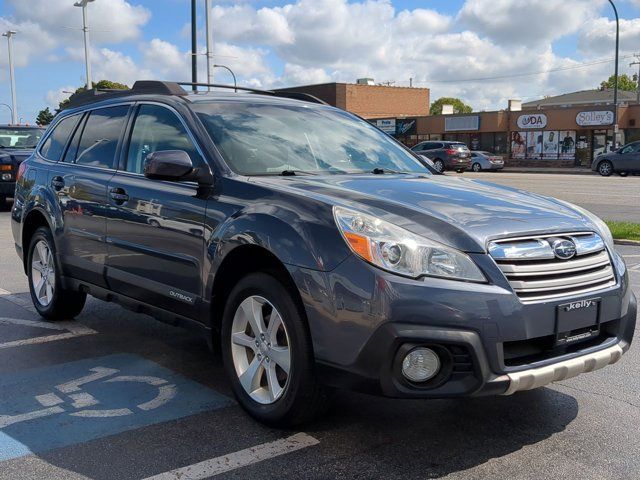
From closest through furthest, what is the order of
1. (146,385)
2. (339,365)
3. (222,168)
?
(339,365), (222,168), (146,385)

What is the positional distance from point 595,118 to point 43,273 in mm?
42410

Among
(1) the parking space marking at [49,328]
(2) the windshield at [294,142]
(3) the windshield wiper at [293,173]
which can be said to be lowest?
(1) the parking space marking at [49,328]

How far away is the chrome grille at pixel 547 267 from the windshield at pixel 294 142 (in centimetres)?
151

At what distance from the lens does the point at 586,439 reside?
359 cm

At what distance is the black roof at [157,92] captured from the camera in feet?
16.0

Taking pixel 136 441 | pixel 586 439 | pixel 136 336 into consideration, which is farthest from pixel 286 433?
pixel 136 336

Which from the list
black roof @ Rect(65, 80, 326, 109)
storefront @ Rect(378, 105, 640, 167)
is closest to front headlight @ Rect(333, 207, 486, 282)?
black roof @ Rect(65, 80, 326, 109)

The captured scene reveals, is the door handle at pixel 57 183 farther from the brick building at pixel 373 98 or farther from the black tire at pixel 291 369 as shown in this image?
the brick building at pixel 373 98

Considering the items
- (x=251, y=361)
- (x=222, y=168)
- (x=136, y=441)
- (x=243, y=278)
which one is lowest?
(x=136, y=441)

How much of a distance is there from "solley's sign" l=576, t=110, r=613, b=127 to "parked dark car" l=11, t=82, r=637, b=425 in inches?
1631

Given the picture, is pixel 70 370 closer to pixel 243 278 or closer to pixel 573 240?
pixel 243 278

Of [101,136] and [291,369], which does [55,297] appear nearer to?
[101,136]

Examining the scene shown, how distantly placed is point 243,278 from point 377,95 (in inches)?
2623

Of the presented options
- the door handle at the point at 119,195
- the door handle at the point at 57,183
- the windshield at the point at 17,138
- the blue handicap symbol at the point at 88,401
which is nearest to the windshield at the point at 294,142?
the door handle at the point at 119,195
